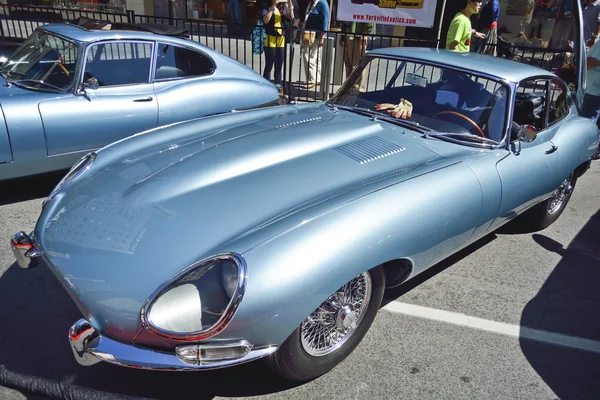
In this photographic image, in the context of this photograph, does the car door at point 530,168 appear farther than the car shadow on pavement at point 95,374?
Yes

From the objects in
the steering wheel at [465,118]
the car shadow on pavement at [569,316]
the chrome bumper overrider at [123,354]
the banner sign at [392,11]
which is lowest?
the car shadow on pavement at [569,316]

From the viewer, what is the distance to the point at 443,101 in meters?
3.48

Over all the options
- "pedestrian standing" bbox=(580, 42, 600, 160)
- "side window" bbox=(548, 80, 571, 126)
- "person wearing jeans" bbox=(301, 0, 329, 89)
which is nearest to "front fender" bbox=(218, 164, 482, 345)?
"side window" bbox=(548, 80, 571, 126)

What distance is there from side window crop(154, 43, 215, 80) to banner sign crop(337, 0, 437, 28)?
3933 mm

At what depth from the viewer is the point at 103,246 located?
7.22 feet

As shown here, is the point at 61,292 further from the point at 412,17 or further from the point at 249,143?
the point at 412,17

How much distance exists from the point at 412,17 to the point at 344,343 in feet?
22.3

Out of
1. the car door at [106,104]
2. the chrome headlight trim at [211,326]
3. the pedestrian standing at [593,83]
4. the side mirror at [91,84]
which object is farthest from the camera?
the pedestrian standing at [593,83]

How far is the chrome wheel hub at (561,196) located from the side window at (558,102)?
2.18 feet

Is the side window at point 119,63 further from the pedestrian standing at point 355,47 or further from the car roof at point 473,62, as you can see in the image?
the pedestrian standing at point 355,47

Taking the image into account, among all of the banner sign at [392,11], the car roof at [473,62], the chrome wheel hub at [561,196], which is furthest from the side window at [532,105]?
the banner sign at [392,11]

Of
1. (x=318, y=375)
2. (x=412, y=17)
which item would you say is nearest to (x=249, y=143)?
(x=318, y=375)

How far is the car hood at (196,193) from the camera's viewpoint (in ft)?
6.91

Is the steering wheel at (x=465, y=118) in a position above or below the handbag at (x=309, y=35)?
below
